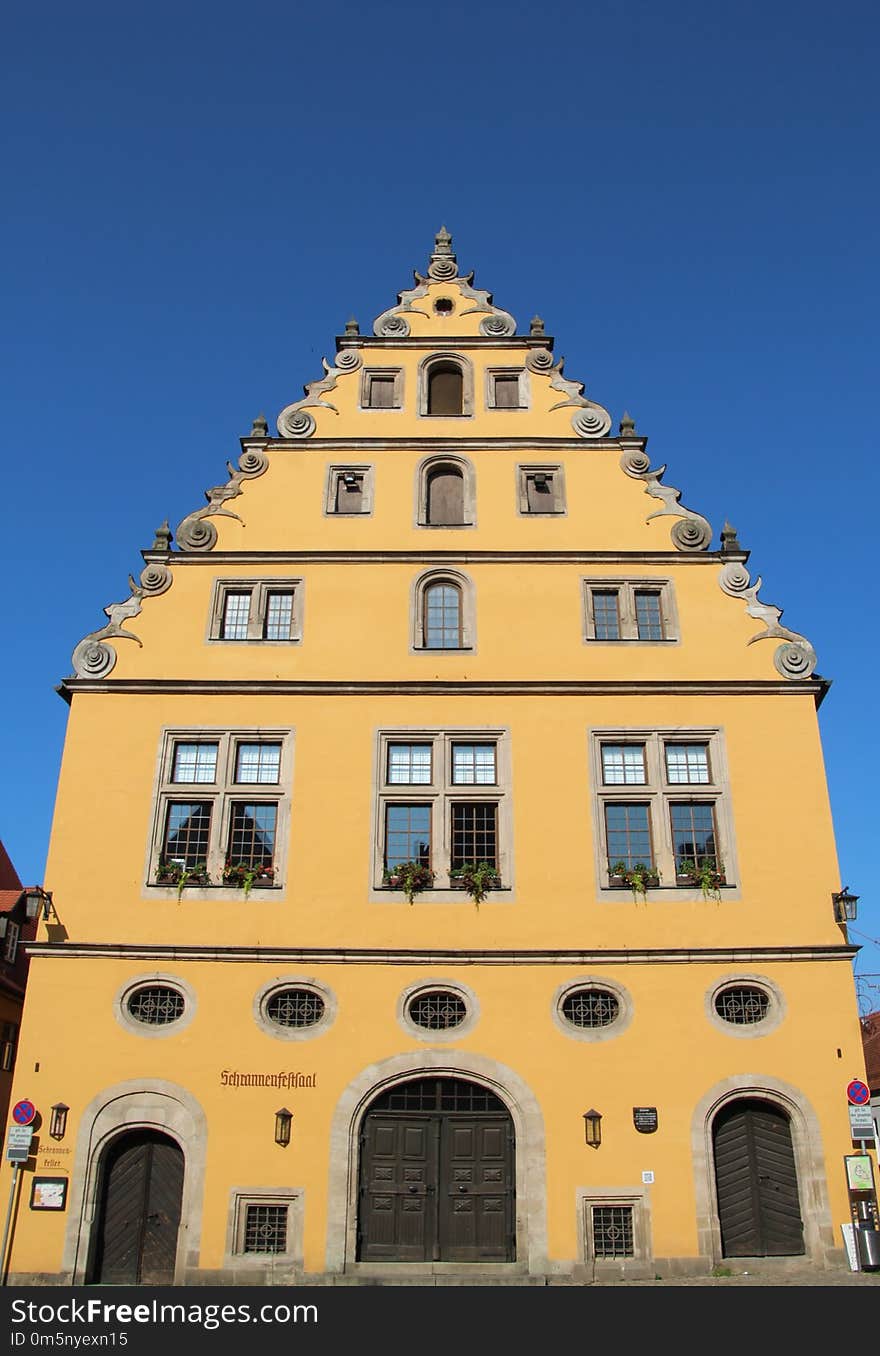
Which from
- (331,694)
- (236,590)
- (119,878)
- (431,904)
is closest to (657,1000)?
(431,904)

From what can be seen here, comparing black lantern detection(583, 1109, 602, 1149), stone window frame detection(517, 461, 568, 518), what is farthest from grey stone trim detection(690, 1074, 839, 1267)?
stone window frame detection(517, 461, 568, 518)

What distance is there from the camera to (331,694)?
67.9 ft

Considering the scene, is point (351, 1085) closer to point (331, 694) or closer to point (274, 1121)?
point (274, 1121)

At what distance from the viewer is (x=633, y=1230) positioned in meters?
17.4

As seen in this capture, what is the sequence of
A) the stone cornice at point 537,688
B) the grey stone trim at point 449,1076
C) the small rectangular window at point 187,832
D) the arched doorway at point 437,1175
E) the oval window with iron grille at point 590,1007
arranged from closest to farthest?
the grey stone trim at point 449,1076
the arched doorway at point 437,1175
the oval window with iron grille at point 590,1007
the small rectangular window at point 187,832
the stone cornice at point 537,688

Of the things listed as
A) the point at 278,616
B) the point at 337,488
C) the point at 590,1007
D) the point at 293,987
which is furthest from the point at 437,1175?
the point at 337,488

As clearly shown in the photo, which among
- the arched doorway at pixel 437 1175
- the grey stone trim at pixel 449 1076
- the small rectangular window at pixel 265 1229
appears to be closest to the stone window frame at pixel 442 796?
the grey stone trim at pixel 449 1076

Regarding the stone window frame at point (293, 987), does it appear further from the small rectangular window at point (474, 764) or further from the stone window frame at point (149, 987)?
the small rectangular window at point (474, 764)

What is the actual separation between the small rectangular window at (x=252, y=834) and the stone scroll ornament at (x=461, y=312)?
35.0 ft

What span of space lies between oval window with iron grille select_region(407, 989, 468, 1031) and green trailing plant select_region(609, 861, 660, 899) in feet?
11.0

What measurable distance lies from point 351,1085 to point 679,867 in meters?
6.52

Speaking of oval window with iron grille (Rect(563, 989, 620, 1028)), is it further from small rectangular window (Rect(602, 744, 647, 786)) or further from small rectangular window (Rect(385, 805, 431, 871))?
small rectangular window (Rect(602, 744, 647, 786))

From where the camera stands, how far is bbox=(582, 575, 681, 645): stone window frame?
21.2 m

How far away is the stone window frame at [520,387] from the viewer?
23562mm
